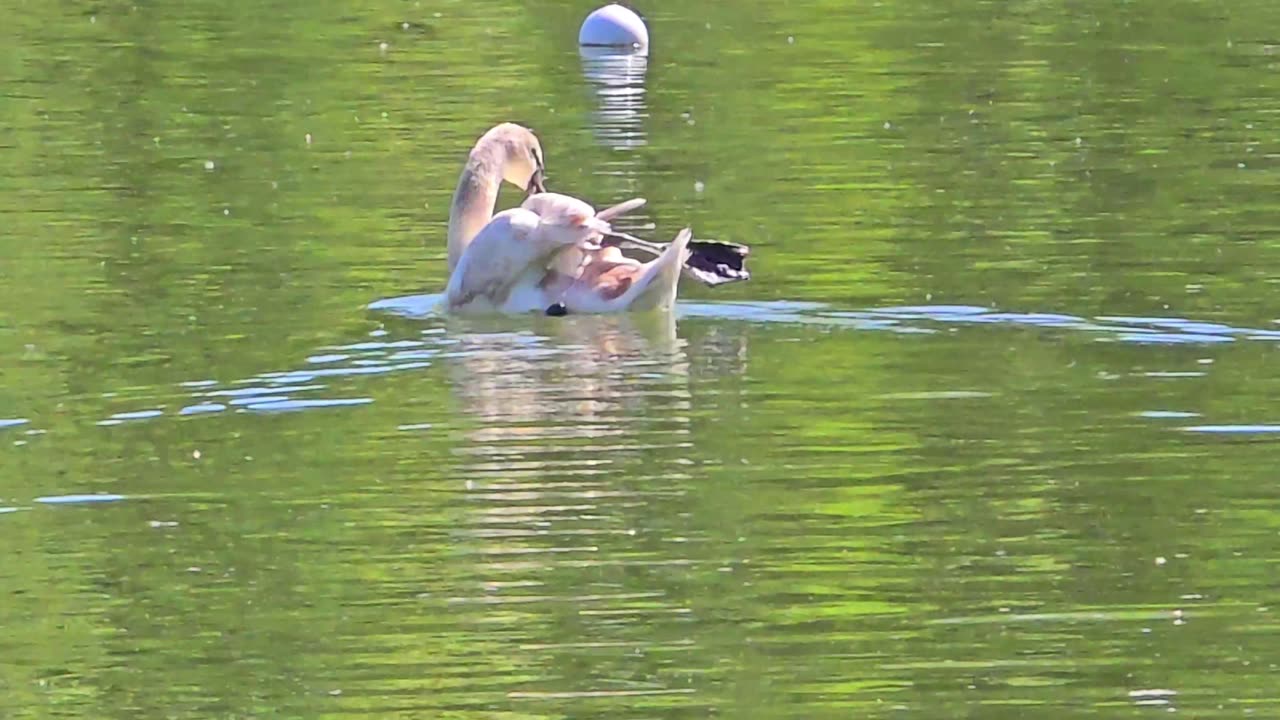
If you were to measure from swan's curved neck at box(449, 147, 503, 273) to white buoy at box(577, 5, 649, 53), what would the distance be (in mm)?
11099

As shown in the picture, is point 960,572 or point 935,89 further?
point 935,89

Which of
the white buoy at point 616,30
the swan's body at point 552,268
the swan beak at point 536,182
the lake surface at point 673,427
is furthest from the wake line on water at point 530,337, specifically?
the white buoy at point 616,30

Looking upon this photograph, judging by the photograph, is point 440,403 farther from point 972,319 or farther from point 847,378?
point 972,319

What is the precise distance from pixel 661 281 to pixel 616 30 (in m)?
13.0

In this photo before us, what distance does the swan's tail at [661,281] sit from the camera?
1236cm

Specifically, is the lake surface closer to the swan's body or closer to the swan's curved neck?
the swan's body

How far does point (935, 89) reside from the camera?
70.7 ft

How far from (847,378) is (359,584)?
3173mm

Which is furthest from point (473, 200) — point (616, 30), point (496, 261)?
point (616, 30)

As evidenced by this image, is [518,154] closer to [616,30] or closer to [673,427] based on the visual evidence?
[673,427]

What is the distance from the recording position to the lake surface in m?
7.61

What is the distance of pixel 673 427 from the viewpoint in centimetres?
1036

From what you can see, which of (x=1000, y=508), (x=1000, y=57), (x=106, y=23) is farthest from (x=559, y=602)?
(x=106, y=23)

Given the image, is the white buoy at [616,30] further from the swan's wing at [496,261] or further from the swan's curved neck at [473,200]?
the swan's wing at [496,261]
